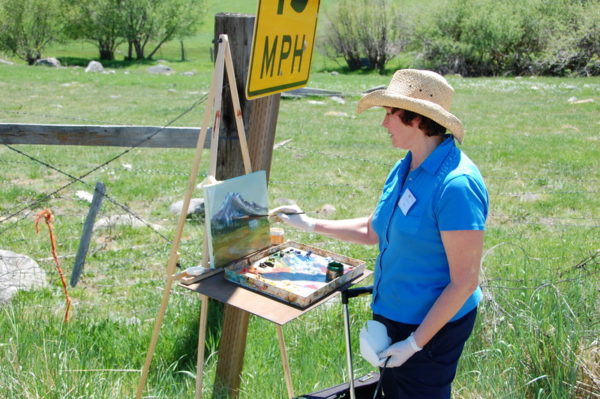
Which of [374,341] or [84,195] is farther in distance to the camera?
[84,195]

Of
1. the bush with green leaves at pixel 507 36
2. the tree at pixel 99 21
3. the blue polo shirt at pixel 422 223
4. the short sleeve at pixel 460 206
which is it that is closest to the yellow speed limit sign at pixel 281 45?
the blue polo shirt at pixel 422 223

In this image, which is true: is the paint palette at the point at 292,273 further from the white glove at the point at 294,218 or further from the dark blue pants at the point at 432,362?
the dark blue pants at the point at 432,362

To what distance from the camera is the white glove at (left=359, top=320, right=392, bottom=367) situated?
7.99ft

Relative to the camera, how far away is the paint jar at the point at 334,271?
275cm

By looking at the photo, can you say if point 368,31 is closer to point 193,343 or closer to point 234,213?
point 193,343

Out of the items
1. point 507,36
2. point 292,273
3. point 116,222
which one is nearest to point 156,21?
point 507,36

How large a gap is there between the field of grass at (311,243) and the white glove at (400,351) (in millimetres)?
852

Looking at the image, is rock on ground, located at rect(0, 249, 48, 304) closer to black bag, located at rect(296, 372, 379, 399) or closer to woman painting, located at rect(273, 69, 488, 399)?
black bag, located at rect(296, 372, 379, 399)

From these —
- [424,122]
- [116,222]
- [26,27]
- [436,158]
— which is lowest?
[116,222]

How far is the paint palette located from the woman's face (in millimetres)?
647

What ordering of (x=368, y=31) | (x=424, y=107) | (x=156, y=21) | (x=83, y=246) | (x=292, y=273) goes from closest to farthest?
(x=424, y=107)
(x=292, y=273)
(x=83, y=246)
(x=368, y=31)
(x=156, y=21)

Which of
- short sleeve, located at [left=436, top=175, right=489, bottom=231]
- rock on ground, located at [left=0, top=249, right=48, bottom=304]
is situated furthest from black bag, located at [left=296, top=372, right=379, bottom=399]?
rock on ground, located at [left=0, top=249, right=48, bottom=304]

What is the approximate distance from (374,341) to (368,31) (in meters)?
36.1

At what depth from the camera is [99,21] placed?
42969 millimetres
